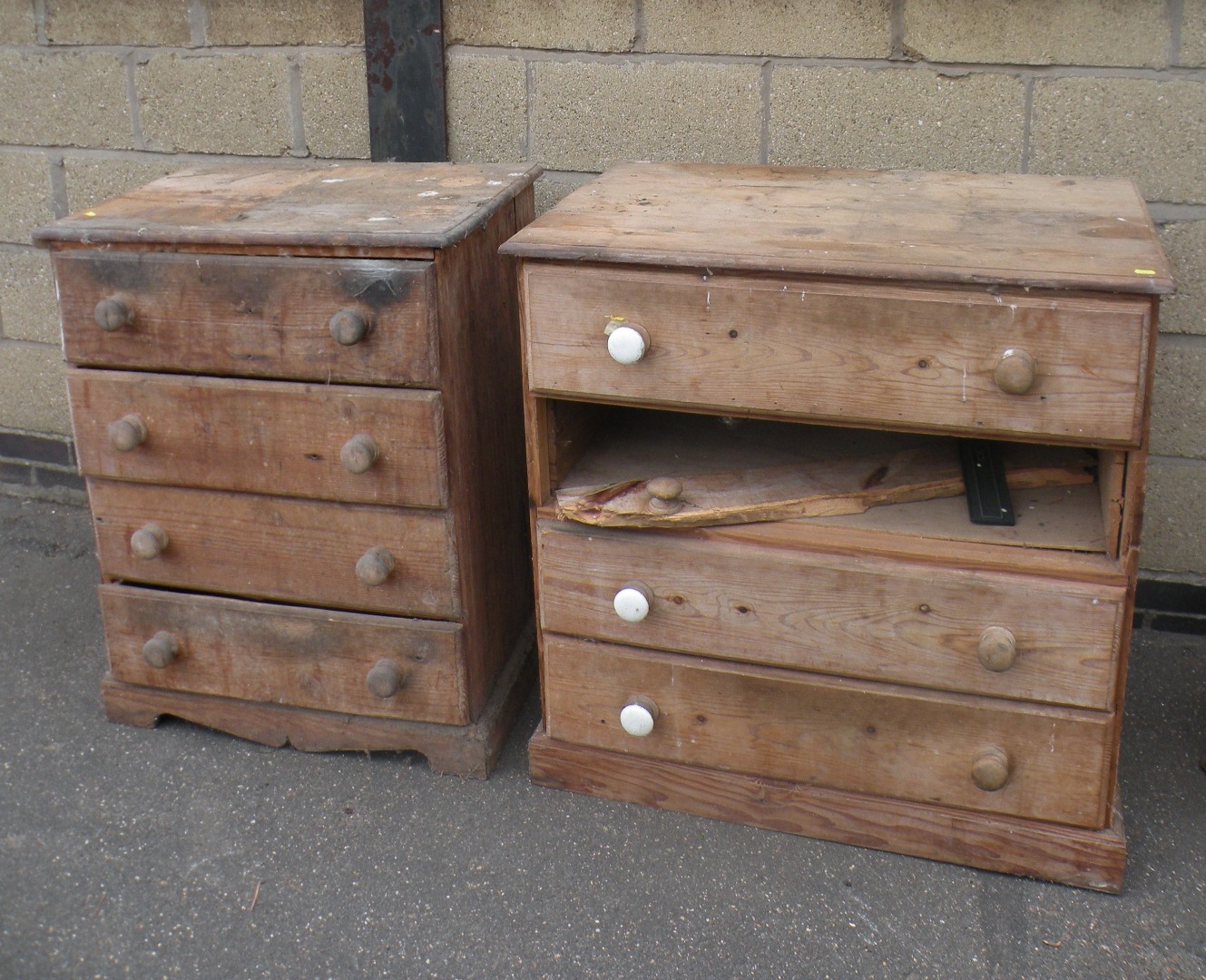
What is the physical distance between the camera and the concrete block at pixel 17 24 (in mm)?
2611

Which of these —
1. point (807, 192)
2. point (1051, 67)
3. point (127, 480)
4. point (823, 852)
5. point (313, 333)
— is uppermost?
point (1051, 67)

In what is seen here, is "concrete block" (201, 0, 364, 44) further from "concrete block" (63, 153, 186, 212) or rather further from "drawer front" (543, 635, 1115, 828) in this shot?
"drawer front" (543, 635, 1115, 828)

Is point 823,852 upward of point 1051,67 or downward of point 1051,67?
downward

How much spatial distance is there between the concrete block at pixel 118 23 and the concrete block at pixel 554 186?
0.85 m

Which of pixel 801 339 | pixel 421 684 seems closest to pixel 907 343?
pixel 801 339

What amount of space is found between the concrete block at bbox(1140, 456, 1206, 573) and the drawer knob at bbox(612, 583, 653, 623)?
1.11m

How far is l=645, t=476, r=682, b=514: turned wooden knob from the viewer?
170 centimetres

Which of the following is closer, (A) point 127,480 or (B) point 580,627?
(B) point 580,627

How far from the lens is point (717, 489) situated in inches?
69.9

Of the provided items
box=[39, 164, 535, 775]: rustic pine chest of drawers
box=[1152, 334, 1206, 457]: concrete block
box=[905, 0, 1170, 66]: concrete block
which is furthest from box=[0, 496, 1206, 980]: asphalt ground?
box=[905, 0, 1170, 66]: concrete block

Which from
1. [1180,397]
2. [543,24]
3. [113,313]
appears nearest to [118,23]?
[543,24]

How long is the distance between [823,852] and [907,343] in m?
0.82

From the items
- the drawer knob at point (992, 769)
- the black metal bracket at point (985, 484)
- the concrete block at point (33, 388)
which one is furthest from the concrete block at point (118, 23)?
the drawer knob at point (992, 769)

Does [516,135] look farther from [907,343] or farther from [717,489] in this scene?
[907,343]
